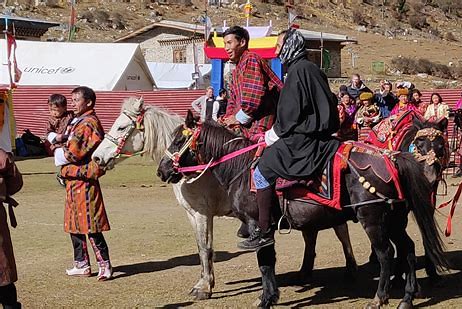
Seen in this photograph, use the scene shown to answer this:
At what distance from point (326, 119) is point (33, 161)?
1597 cm

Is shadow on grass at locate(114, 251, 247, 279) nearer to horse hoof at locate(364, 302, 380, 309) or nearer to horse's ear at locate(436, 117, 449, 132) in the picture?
horse hoof at locate(364, 302, 380, 309)

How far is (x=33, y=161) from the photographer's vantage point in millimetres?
20641

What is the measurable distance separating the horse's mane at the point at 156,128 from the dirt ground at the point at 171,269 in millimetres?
1350

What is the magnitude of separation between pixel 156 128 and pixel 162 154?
0.25 m

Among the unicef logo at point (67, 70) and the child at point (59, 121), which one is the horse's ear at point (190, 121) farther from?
the unicef logo at point (67, 70)

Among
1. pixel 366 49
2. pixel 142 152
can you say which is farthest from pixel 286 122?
pixel 366 49

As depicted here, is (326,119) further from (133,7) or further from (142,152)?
(133,7)

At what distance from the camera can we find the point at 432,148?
691 cm

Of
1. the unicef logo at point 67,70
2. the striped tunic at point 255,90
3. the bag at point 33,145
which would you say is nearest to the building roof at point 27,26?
the unicef logo at point 67,70

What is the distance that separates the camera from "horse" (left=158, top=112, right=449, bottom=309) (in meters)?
6.07

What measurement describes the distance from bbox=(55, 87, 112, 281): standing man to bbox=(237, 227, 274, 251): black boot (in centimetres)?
186

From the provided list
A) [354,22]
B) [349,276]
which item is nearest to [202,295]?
[349,276]

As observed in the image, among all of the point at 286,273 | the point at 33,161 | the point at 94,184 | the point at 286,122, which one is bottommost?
the point at 33,161

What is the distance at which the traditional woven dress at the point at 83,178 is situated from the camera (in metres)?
7.27
